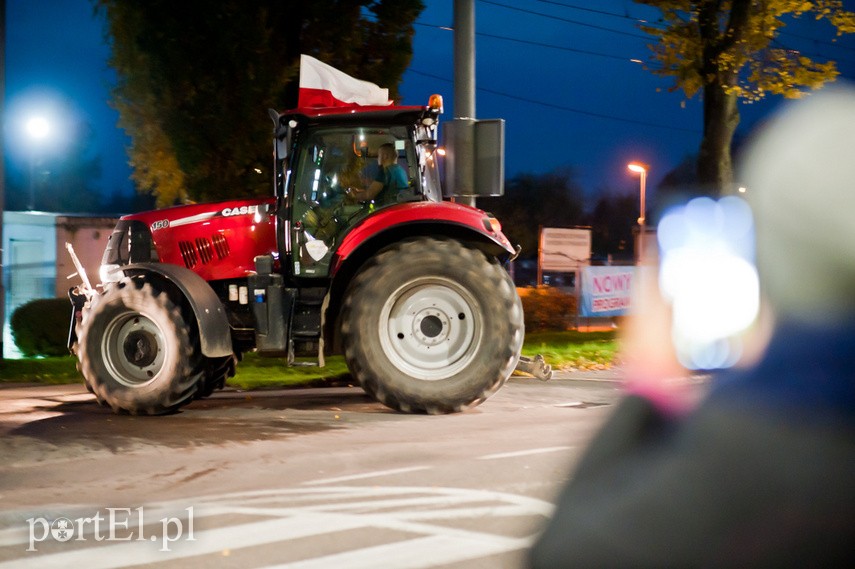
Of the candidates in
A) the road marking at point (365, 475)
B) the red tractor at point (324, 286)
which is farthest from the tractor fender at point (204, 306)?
the road marking at point (365, 475)

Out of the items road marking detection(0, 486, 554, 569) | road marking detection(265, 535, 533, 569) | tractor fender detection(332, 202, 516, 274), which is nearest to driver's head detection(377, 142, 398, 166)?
tractor fender detection(332, 202, 516, 274)

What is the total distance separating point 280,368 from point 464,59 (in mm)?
5201

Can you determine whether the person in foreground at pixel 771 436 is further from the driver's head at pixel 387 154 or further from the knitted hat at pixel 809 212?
the driver's head at pixel 387 154

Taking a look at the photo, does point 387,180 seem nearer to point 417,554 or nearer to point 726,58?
point 417,554

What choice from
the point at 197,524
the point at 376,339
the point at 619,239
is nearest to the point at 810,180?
the point at 197,524

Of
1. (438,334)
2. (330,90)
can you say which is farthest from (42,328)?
(438,334)

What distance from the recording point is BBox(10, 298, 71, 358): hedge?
19.0 metres

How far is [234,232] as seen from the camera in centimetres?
1075

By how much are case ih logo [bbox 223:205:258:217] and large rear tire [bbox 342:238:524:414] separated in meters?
1.59

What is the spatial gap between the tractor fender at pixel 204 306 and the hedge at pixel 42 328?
31.5 ft

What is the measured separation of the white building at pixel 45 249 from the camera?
26562 mm

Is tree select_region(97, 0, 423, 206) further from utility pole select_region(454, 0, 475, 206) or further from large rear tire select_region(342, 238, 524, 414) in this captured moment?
large rear tire select_region(342, 238, 524, 414)

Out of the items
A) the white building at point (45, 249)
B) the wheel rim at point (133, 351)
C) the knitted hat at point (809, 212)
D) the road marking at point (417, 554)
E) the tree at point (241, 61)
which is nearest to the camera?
the knitted hat at point (809, 212)

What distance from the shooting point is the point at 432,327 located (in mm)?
10195
